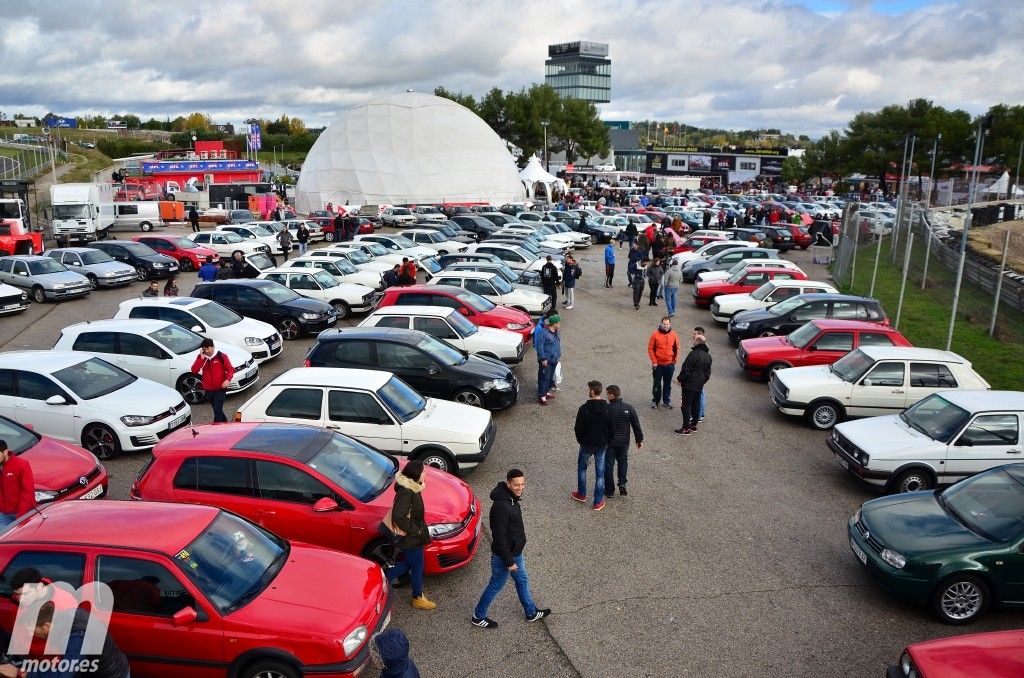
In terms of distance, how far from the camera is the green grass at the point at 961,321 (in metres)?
15.4

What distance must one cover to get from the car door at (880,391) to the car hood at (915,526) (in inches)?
166

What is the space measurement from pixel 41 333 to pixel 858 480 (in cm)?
1839

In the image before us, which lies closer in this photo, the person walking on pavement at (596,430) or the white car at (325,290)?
the person walking on pavement at (596,430)

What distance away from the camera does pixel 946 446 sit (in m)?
9.23

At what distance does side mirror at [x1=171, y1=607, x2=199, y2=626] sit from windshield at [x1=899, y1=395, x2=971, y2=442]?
29.1ft

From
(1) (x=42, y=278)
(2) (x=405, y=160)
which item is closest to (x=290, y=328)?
(1) (x=42, y=278)

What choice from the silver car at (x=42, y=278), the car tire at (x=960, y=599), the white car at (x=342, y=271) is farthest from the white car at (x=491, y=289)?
the car tire at (x=960, y=599)

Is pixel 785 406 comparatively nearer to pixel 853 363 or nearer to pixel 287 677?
pixel 853 363

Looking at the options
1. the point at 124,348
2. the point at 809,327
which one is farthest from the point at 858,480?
the point at 124,348

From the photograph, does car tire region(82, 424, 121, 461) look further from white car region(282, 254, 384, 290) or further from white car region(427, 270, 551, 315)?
white car region(282, 254, 384, 290)

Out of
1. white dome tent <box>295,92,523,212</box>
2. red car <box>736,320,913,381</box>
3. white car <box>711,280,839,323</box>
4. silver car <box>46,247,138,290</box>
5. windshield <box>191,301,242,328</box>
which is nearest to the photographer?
red car <box>736,320,913,381</box>

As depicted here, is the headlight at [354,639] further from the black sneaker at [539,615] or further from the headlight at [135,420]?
the headlight at [135,420]

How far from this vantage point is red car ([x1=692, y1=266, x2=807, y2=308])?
68.1ft

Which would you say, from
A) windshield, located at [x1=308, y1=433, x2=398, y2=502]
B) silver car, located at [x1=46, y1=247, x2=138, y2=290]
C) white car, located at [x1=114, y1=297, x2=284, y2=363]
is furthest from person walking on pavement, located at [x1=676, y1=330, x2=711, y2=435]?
silver car, located at [x1=46, y1=247, x2=138, y2=290]
